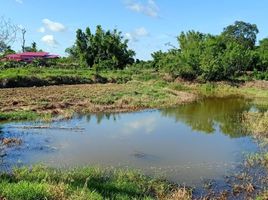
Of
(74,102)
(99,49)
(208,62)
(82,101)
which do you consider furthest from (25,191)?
(99,49)

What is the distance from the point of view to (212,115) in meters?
25.3

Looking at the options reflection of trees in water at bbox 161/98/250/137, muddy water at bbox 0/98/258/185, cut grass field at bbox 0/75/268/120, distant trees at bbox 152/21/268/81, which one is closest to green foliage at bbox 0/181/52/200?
muddy water at bbox 0/98/258/185

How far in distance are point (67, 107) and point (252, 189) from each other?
1518 cm

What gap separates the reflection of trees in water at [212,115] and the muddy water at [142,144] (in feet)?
0.17

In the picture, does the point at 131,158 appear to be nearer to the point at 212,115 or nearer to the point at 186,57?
the point at 212,115

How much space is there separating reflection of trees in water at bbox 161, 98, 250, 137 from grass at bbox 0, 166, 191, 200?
30.3 ft

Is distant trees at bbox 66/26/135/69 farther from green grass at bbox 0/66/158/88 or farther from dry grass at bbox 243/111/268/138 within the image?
Result: dry grass at bbox 243/111/268/138

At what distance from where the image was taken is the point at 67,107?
23812mm

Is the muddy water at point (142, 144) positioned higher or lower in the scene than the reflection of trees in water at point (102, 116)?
lower

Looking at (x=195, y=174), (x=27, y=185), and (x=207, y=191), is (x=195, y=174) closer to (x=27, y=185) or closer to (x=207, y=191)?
(x=207, y=191)

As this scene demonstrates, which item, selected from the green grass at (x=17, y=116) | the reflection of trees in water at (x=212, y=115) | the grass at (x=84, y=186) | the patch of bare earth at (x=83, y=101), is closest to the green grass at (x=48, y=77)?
the patch of bare earth at (x=83, y=101)

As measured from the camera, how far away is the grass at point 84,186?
741 cm

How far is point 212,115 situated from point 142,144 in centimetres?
1031

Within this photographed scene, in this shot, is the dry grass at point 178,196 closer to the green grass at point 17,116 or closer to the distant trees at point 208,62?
the green grass at point 17,116
